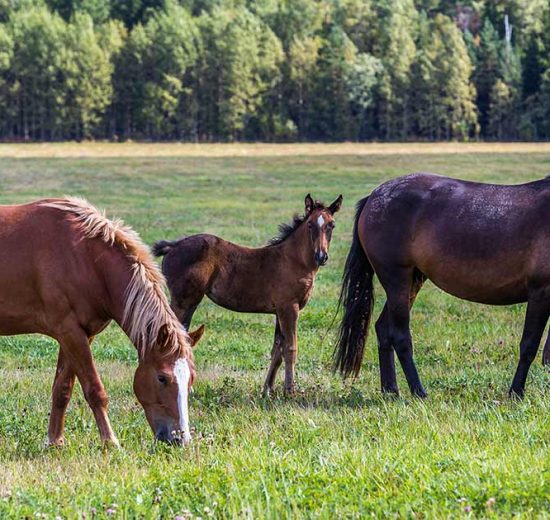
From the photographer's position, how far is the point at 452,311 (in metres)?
12.2

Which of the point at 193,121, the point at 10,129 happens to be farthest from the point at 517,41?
the point at 10,129

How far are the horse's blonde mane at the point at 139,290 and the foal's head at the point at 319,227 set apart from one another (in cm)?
269

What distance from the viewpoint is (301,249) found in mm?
9344

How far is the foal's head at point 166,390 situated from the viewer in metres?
5.94

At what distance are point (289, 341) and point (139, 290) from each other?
2.84m

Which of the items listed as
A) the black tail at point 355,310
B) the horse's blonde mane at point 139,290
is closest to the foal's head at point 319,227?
the black tail at point 355,310

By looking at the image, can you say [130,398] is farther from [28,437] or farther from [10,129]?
[10,129]

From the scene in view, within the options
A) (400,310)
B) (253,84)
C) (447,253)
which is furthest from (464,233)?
(253,84)

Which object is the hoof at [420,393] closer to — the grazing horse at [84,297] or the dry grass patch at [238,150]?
the grazing horse at [84,297]

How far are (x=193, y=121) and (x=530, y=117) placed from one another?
102 feet

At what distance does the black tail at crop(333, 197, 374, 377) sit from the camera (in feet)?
28.0

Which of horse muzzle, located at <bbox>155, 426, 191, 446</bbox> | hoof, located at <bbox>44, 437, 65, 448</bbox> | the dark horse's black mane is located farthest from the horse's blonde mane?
the dark horse's black mane

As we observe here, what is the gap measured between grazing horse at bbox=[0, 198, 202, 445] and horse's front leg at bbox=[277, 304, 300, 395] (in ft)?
7.29

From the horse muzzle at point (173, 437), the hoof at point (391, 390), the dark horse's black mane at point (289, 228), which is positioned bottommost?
the hoof at point (391, 390)
